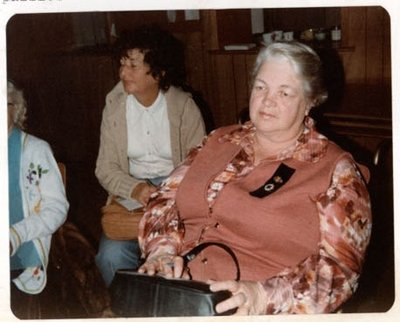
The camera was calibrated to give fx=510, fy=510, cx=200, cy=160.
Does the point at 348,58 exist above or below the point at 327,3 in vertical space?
below

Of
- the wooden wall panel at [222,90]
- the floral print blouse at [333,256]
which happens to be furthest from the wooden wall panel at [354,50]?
the floral print blouse at [333,256]

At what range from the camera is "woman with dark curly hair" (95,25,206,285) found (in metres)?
1.32

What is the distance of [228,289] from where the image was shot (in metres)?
0.82

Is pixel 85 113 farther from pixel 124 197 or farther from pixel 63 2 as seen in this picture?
pixel 63 2

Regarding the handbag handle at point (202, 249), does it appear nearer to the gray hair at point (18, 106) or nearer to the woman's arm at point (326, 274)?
the woman's arm at point (326, 274)

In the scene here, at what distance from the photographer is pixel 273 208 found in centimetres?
90

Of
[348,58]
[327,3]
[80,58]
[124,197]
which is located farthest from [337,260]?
[80,58]

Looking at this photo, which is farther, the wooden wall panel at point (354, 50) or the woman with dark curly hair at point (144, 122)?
the wooden wall panel at point (354, 50)

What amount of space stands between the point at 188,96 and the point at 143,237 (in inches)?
18.9

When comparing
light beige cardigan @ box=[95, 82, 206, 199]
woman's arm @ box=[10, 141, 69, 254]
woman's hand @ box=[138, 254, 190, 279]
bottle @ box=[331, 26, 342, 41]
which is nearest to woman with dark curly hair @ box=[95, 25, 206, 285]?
light beige cardigan @ box=[95, 82, 206, 199]

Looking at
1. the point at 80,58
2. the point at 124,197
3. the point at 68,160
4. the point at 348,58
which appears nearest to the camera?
the point at 124,197

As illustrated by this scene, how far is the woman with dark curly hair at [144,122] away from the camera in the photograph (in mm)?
1316

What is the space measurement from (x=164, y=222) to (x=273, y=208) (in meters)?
0.22

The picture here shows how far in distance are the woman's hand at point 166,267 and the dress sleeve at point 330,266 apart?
0.15 m
